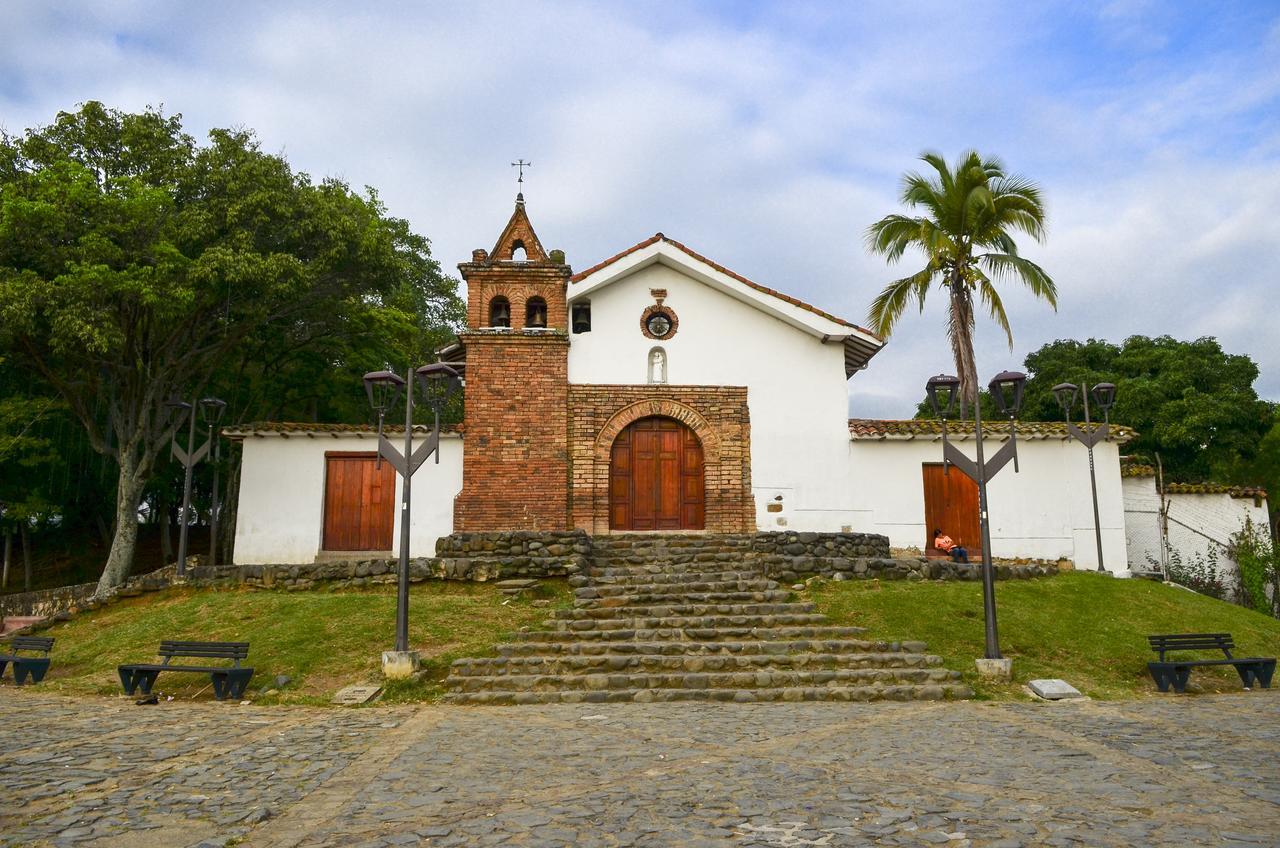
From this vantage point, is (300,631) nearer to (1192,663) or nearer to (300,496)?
(300,496)

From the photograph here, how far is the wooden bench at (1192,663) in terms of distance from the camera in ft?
32.1

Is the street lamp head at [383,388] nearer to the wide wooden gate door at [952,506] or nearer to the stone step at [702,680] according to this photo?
the stone step at [702,680]

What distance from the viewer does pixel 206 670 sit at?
948cm

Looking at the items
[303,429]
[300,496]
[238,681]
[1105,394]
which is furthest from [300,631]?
[1105,394]

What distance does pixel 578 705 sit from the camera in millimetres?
9258

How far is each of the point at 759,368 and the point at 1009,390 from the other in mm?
6036

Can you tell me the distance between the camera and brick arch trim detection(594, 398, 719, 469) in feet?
52.3

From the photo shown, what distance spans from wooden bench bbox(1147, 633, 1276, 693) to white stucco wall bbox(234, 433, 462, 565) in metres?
11.4

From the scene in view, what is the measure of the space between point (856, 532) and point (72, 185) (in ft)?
53.3

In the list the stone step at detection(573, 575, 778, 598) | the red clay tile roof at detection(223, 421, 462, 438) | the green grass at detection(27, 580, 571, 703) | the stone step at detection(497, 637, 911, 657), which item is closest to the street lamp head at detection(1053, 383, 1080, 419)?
the stone step at detection(573, 575, 778, 598)

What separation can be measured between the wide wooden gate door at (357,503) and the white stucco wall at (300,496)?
156 mm

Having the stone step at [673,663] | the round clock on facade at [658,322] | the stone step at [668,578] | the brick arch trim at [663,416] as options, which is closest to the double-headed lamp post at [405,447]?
the stone step at [673,663]

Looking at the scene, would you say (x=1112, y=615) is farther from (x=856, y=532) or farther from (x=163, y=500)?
(x=163, y=500)

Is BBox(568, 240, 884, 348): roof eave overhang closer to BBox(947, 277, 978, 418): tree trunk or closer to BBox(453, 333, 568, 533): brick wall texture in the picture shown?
BBox(453, 333, 568, 533): brick wall texture
